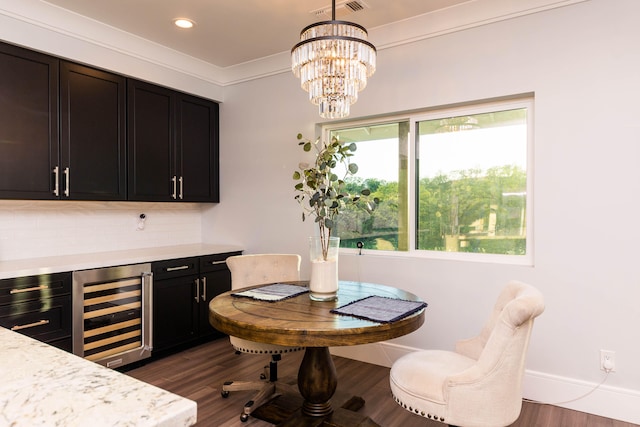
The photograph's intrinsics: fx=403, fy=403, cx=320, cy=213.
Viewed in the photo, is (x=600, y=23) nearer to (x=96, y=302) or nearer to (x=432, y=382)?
(x=432, y=382)

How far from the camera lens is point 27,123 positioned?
288 centimetres

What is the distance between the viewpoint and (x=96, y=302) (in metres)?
3.00

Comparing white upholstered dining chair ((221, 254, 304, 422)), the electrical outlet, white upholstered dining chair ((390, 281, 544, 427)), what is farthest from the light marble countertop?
the electrical outlet

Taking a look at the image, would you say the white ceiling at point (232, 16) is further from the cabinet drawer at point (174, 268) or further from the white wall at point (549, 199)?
the cabinet drawer at point (174, 268)

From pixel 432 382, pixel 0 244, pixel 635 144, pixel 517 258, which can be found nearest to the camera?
pixel 432 382

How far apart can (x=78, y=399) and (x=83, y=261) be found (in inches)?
105

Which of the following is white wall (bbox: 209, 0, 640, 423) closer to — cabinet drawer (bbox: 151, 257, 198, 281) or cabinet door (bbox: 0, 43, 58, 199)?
cabinet drawer (bbox: 151, 257, 198, 281)

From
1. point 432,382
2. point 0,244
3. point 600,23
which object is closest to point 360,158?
point 600,23

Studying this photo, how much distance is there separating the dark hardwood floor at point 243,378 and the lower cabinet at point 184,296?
0.51ft

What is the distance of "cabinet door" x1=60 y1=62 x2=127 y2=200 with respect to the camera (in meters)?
3.10

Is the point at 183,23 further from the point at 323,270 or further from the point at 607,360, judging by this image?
the point at 607,360

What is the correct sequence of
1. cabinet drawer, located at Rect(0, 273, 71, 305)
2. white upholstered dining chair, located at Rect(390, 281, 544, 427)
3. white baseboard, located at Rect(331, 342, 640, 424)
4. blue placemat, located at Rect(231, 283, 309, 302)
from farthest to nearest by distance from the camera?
cabinet drawer, located at Rect(0, 273, 71, 305), white baseboard, located at Rect(331, 342, 640, 424), blue placemat, located at Rect(231, 283, 309, 302), white upholstered dining chair, located at Rect(390, 281, 544, 427)

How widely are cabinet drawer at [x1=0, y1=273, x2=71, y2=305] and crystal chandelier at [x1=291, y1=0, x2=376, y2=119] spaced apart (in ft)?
7.00

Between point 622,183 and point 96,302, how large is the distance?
3648 mm
